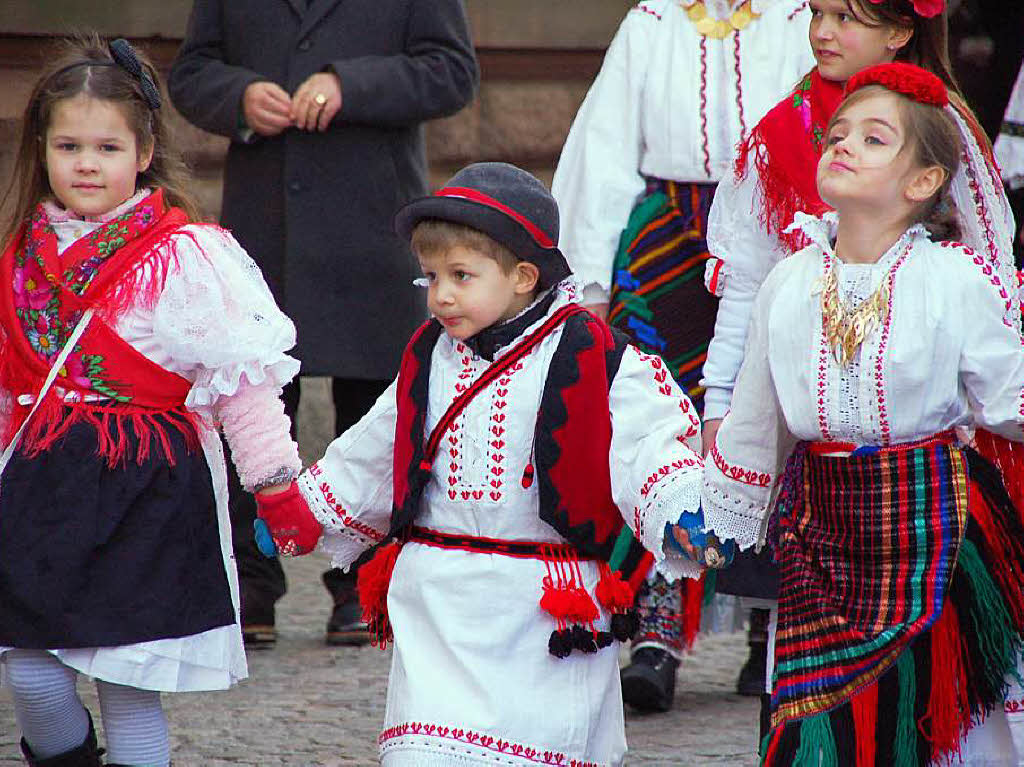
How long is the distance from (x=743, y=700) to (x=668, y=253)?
1.19 meters

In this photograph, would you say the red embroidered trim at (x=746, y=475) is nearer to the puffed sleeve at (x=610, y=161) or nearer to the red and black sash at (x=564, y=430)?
the red and black sash at (x=564, y=430)

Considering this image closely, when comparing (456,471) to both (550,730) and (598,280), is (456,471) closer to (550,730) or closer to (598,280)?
(550,730)

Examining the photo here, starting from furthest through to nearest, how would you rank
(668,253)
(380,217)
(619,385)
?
(380,217) < (668,253) < (619,385)

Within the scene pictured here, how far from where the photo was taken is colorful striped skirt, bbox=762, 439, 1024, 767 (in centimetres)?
333

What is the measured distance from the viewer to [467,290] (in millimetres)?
3635

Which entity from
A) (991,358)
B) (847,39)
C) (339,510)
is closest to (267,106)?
(339,510)

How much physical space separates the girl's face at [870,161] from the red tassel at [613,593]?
31.0 inches

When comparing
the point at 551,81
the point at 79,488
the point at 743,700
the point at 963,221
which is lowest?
the point at 743,700

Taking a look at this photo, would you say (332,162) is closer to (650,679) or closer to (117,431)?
(650,679)

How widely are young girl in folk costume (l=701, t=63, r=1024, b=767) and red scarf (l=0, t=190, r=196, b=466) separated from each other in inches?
45.2

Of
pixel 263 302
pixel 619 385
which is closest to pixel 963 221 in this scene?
pixel 619 385

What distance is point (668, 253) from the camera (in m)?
4.89

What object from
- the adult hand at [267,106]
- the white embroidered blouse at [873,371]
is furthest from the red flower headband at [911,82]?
the adult hand at [267,106]

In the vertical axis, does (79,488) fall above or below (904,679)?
above
